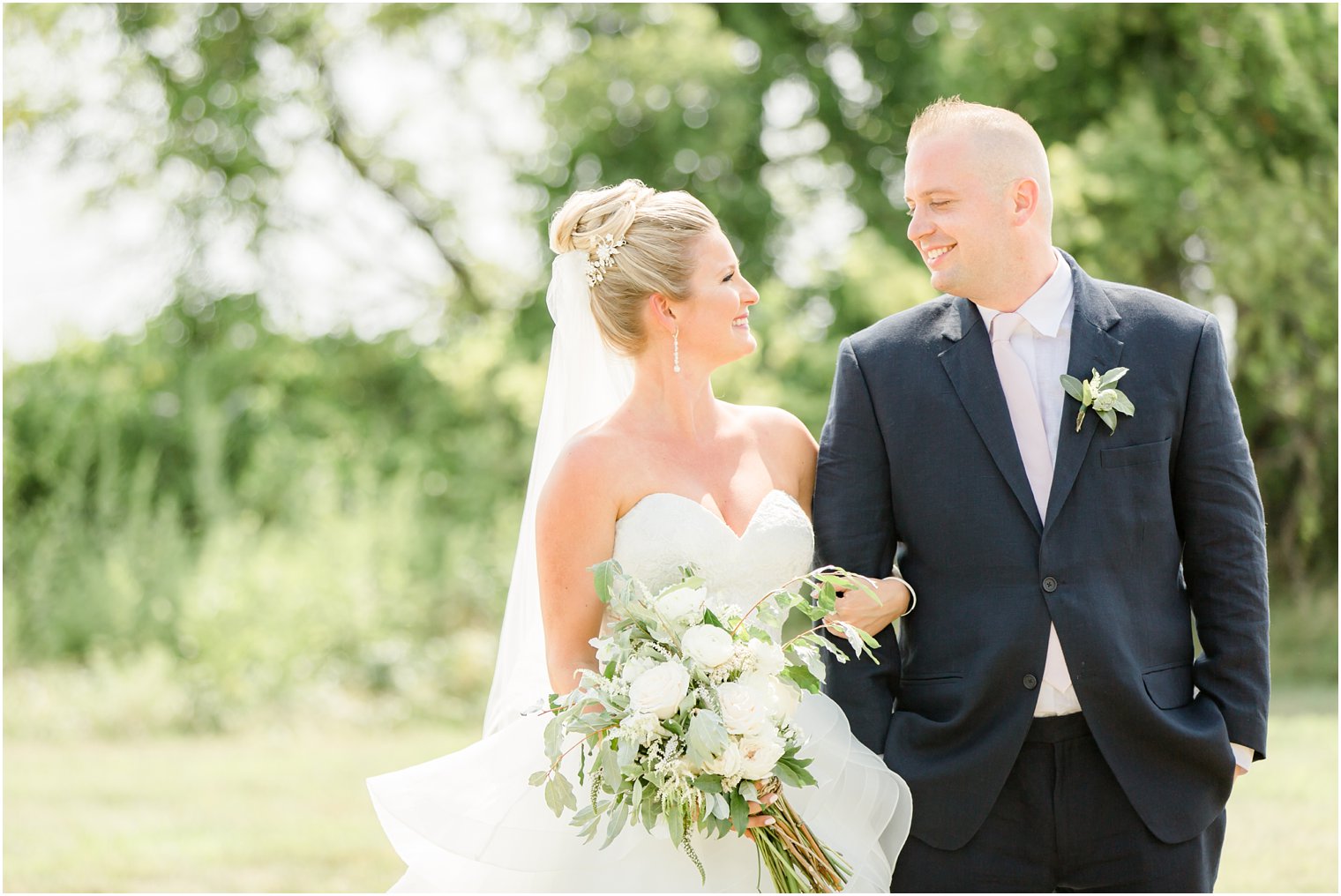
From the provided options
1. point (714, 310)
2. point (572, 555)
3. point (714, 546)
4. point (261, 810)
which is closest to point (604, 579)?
point (572, 555)

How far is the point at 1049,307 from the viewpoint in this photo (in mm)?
3184

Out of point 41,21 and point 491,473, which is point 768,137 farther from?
point 41,21

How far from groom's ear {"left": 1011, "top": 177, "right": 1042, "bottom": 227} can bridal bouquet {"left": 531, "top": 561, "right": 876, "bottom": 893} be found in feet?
3.37

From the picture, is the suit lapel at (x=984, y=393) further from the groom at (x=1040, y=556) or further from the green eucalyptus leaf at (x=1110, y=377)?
the green eucalyptus leaf at (x=1110, y=377)

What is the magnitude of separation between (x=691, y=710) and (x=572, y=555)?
→ 0.67 metres

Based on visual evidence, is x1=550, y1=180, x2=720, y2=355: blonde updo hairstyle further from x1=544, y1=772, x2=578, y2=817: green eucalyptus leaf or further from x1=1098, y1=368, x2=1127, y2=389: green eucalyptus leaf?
x1=544, y1=772, x2=578, y2=817: green eucalyptus leaf

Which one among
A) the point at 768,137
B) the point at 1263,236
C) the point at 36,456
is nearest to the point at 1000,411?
the point at 1263,236

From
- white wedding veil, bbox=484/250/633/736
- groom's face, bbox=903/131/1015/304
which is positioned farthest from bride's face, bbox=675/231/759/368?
groom's face, bbox=903/131/1015/304

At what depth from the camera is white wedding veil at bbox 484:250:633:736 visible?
3.66 m

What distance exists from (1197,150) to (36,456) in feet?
33.5

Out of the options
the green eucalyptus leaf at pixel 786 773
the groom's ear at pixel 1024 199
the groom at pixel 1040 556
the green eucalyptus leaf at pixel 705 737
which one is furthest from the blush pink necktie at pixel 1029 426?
the green eucalyptus leaf at pixel 705 737

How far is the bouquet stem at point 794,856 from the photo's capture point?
284cm

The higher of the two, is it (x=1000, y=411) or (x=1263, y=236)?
(x=1263, y=236)

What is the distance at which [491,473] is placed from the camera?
11820mm
